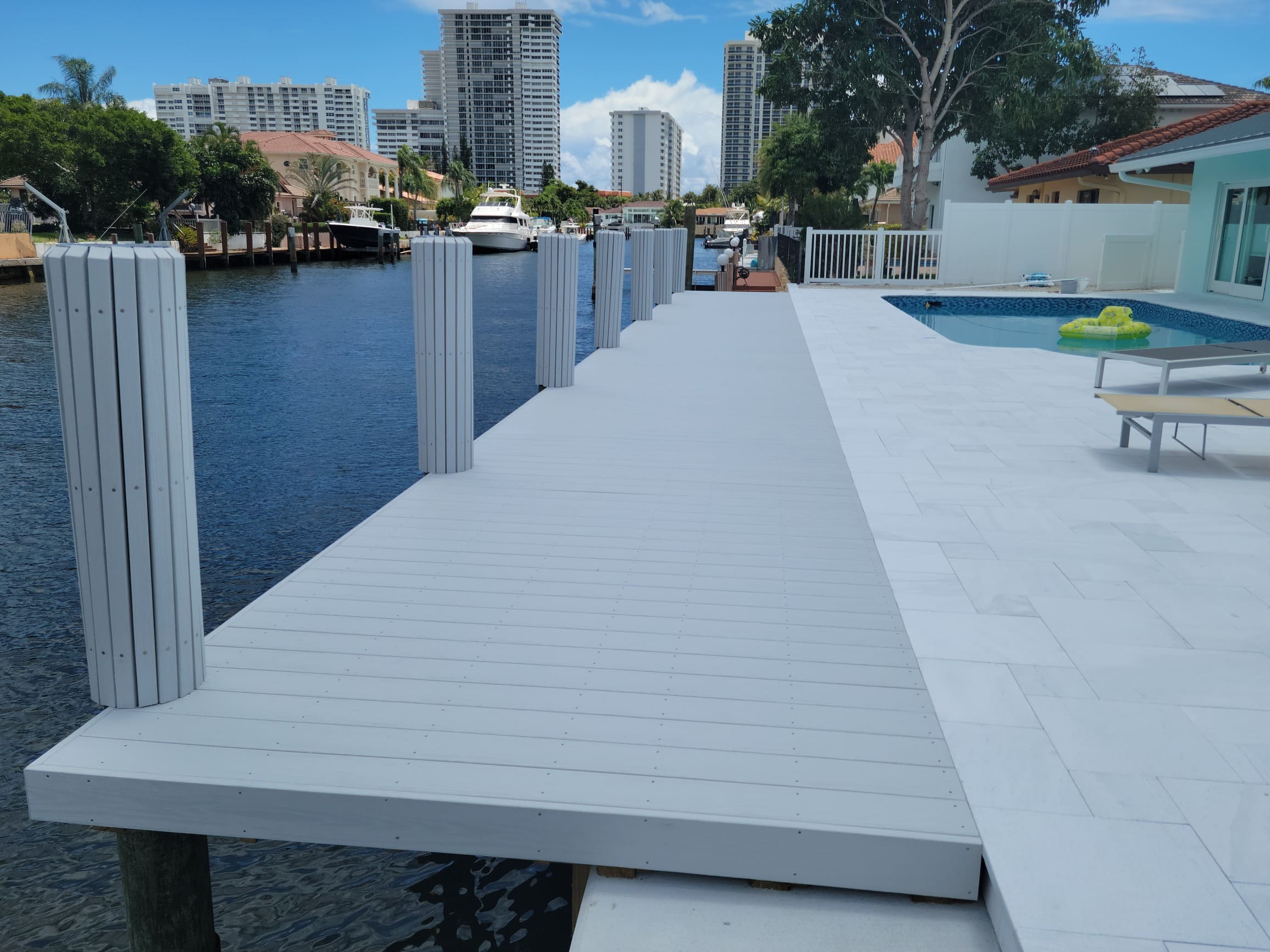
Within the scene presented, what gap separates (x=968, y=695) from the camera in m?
3.17

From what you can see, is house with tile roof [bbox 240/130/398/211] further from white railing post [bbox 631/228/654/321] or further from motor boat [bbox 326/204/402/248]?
white railing post [bbox 631/228/654/321]

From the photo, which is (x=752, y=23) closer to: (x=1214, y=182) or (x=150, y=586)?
(x=1214, y=182)

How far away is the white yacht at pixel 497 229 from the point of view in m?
68.1

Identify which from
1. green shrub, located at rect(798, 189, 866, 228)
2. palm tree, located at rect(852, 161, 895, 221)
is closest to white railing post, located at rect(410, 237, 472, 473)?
green shrub, located at rect(798, 189, 866, 228)

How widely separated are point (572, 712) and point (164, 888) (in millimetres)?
1230

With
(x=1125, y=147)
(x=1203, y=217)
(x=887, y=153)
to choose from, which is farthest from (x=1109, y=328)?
(x=887, y=153)

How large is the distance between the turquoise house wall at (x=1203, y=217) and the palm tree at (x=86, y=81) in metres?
70.3

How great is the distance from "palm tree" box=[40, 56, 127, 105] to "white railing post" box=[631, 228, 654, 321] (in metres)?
68.0

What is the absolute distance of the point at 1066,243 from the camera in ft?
69.8

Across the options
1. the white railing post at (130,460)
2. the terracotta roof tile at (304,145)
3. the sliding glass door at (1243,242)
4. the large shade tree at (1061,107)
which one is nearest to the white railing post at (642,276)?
the sliding glass door at (1243,242)

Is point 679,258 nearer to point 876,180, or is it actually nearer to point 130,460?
point 130,460

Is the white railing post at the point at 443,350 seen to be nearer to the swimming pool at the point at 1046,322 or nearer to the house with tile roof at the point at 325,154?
the swimming pool at the point at 1046,322

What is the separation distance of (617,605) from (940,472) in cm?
298

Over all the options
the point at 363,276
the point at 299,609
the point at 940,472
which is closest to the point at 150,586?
the point at 299,609
